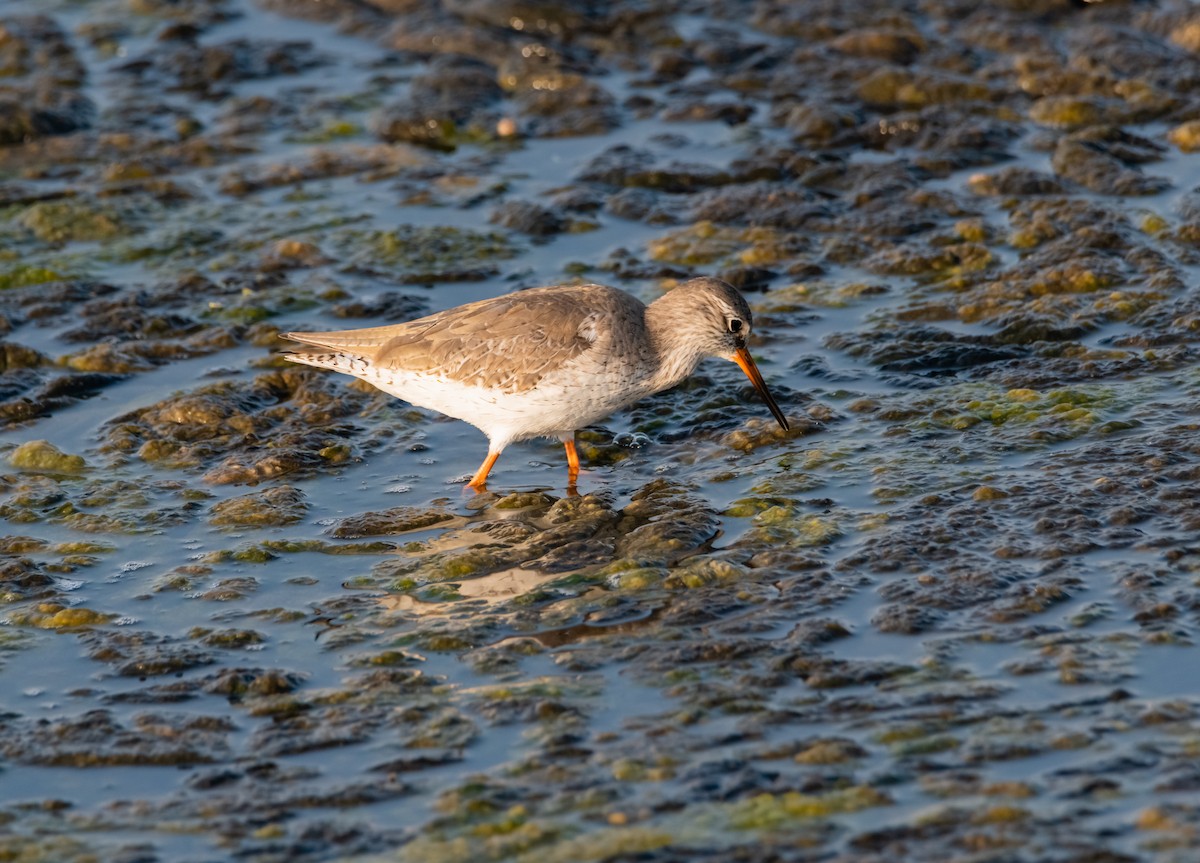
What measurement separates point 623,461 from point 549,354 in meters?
0.87

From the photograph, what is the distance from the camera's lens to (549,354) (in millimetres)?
7355

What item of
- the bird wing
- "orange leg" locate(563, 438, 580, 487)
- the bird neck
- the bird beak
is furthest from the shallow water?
the bird wing

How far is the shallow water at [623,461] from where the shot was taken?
5.09m

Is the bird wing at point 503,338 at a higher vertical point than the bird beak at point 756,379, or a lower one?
higher

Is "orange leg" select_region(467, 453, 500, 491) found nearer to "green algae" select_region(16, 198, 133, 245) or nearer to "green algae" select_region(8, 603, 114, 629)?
"green algae" select_region(8, 603, 114, 629)

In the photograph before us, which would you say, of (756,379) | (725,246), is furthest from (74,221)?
(756,379)

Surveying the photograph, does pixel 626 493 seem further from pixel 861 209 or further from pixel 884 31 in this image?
pixel 884 31

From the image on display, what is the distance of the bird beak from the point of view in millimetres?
7789

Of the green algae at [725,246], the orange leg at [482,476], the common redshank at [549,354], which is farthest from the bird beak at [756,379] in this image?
the green algae at [725,246]

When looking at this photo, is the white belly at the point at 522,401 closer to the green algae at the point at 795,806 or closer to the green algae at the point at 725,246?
the green algae at the point at 725,246

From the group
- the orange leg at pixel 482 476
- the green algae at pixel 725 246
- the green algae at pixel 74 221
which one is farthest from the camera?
the green algae at pixel 74 221

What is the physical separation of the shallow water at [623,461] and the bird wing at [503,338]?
63 centimetres

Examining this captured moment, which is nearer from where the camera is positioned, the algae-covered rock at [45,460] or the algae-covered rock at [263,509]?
the algae-covered rock at [263,509]

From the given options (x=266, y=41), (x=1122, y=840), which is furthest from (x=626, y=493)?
(x=266, y=41)
